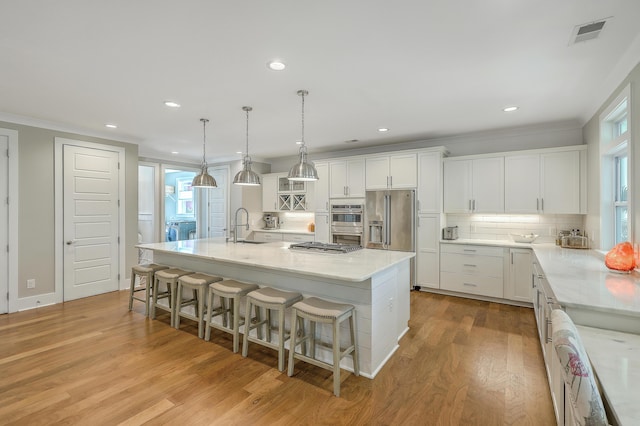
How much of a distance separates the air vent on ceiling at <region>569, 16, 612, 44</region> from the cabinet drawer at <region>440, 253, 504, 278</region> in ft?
9.74

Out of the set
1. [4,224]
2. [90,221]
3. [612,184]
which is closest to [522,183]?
[612,184]

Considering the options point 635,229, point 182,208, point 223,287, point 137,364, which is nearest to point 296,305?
point 223,287

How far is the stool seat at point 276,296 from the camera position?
8.75 feet

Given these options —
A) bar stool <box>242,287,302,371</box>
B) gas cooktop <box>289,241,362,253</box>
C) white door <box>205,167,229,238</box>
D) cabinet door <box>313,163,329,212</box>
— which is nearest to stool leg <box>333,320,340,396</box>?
bar stool <box>242,287,302,371</box>

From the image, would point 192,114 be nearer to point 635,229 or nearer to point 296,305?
point 296,305

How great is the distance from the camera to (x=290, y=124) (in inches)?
172

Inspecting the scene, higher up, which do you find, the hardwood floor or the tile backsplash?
the tile backsplash

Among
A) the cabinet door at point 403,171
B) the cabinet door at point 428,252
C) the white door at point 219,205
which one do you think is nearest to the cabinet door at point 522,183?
the cabinet door at point 428,252

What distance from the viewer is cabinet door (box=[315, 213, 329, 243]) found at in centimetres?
593

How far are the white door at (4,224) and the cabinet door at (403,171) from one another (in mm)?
5346

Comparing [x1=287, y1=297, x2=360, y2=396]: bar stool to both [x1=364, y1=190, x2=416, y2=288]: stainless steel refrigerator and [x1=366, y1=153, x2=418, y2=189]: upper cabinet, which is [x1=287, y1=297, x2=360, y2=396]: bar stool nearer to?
[x1=364, y1=190, x2=416, y2=288]: stainless steel refrigerator

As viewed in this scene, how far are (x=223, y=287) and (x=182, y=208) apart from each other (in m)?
6.62

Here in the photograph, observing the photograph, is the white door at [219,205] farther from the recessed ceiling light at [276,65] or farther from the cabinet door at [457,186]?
the recessed ceiling light at [276,65]

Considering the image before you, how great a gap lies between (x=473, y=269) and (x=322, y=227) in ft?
8.81
